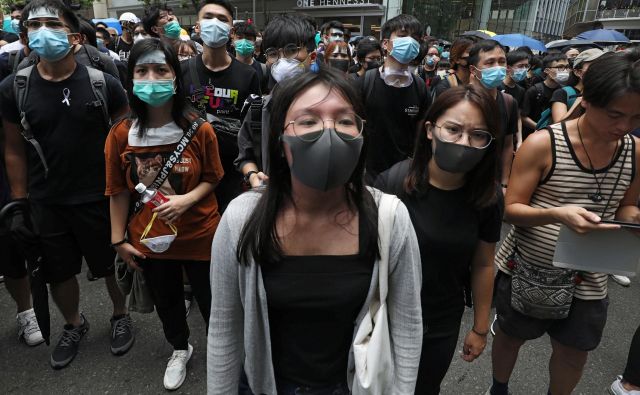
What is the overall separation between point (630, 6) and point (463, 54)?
4810cm

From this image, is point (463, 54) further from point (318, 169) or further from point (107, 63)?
point (318, 169)

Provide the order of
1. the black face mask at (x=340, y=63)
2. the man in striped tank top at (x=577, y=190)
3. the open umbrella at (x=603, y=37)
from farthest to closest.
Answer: the open umbrella at (x=603, y=37) < the black face mask at (x=340, y=63) < the man in striped tank top at (x=577, y=190)

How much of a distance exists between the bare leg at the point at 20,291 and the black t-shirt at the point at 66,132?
817 mm

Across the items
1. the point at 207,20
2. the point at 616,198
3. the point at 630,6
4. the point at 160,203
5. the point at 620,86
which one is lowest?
the point at 160,203

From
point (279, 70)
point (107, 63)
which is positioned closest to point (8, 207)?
point (107, 63)

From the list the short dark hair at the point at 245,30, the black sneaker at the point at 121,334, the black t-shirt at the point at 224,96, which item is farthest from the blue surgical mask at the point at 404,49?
the black sneaker at the point at 121,334

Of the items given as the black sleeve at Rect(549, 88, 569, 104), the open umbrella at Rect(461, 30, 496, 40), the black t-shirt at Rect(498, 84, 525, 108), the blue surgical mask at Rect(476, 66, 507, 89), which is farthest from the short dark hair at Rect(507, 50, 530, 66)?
the blue surgical mask at Rect(476, 66, 507, 89)

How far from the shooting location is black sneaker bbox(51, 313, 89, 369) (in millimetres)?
2605

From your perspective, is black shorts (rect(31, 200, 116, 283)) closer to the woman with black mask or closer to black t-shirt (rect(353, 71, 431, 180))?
the woman with black mask

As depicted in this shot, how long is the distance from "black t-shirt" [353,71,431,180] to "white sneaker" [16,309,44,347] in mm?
2723

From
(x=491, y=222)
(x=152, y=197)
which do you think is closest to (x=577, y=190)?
(x=491, y=222)

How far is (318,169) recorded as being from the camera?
1.14 m

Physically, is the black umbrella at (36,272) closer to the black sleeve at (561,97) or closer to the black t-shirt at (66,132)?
the black t-shirt at (66,132)

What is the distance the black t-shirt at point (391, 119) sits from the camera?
3.23 meters
